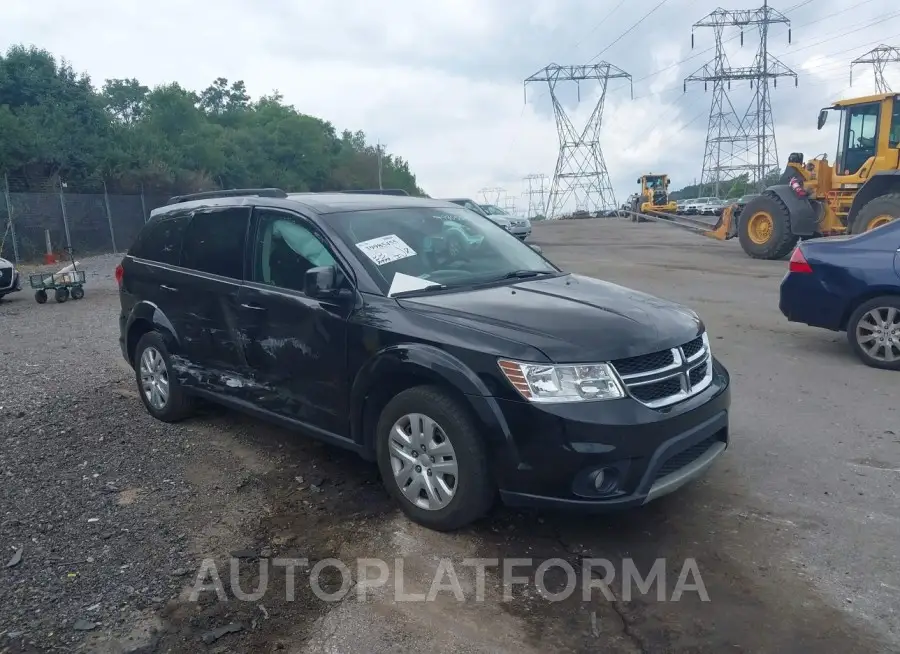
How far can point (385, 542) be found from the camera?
403cm

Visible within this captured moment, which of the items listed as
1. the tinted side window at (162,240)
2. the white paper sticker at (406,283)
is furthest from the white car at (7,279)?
the white paper sticker at (406,283)

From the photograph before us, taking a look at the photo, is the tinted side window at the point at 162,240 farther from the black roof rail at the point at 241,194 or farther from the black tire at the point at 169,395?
the black tire at the point at 169,395


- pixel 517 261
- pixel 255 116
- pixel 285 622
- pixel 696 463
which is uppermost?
pixel 255 116

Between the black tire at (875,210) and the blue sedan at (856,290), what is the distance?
8837 mm

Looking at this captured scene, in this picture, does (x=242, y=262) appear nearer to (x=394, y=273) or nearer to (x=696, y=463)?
(x=394, y=273)

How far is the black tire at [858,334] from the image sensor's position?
729 centimetres

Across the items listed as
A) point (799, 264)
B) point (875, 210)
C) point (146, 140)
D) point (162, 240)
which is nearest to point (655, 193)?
point (146, 140)

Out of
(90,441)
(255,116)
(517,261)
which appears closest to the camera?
(517,261)

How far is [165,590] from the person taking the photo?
11.8 ft

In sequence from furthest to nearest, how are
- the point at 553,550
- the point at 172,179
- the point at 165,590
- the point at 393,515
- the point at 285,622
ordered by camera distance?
1. the point at 172,179
2. the point at 393,515
3. the point at 553,550
4. the point at 165,590
5. the point at 285,622

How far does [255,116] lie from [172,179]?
26886 mm

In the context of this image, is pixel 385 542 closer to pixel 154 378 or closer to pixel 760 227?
pixel 154 378

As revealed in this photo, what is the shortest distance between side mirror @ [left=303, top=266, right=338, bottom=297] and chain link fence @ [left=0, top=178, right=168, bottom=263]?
2199 cm

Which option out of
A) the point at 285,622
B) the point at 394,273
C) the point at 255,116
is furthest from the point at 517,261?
the point at 255,116
